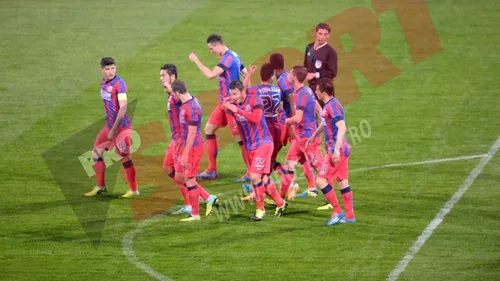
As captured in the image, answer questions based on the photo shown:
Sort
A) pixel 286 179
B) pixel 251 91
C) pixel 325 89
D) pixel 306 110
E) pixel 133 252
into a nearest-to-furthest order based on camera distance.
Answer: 1. pixel 133 252
2. pixel 325 89
3. pixel 251 91
4. pixel 306 110
5. pixel 286 179

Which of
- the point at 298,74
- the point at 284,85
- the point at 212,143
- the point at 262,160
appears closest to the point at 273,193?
the point at 262,160

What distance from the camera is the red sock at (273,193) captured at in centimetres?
1448

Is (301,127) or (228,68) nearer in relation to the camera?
(301,127)

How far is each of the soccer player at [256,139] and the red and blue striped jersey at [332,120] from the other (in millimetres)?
880

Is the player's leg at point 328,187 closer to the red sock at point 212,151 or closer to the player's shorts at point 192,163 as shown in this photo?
the player's shorts at point 192,163

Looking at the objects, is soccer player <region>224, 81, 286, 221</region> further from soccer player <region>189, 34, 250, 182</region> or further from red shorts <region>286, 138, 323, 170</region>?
soccer player <region>189, 34, 250, 182</region>

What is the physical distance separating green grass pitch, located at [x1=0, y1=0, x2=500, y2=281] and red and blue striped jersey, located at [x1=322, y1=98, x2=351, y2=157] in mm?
1117

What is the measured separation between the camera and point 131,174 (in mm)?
15680

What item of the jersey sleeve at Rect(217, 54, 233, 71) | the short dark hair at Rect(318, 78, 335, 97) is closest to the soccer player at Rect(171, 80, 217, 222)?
the short dark hair at Rect(318, 78, 335, 97)

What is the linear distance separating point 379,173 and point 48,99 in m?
8.11

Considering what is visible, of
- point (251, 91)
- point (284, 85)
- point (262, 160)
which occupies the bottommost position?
point (262, 160)

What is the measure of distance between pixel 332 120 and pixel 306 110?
39.1 inches

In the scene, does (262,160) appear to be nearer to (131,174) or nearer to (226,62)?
(131,174)

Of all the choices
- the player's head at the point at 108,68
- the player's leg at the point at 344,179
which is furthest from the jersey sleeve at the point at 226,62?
the player's leg at the point at 344,179
